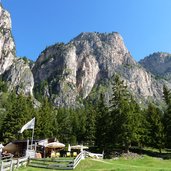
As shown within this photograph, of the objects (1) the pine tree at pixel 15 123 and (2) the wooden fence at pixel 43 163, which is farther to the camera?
(1) the pine tree at pixel 15 123

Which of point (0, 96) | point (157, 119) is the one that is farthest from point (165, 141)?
point (0, 96)

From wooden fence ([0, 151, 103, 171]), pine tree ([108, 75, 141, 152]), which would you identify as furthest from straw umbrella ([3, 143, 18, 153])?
pine tree ([108, 75, 141, 152])

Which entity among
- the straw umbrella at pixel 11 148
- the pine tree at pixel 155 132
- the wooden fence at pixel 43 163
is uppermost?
the pine tree at pixel 155 132

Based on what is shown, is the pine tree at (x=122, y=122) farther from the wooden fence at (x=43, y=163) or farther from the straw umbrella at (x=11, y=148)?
the wooden fence at (x=43, y=163)

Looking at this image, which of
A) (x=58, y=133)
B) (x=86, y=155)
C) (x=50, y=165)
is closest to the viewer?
(x=50, y=165)

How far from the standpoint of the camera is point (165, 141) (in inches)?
2393

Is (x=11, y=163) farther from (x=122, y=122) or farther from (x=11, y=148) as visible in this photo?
(x=122, y=122)

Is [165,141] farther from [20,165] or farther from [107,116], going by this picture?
[20,165]

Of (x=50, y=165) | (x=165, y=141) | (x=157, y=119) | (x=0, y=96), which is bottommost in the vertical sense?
(x=50, y=165)

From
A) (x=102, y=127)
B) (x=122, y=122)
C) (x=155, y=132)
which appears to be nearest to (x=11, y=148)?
(x=122, y=122)

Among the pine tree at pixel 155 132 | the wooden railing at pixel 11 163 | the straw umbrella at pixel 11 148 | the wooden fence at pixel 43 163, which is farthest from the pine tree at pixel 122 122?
the wooden railing at pixel 11 163

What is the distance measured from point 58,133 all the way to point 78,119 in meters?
9.36

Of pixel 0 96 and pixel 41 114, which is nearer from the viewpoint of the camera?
pixel 41 114

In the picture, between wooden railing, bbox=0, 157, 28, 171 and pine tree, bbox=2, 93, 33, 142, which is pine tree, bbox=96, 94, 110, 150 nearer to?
pine tree, bbox=2, 93, 33, 142
